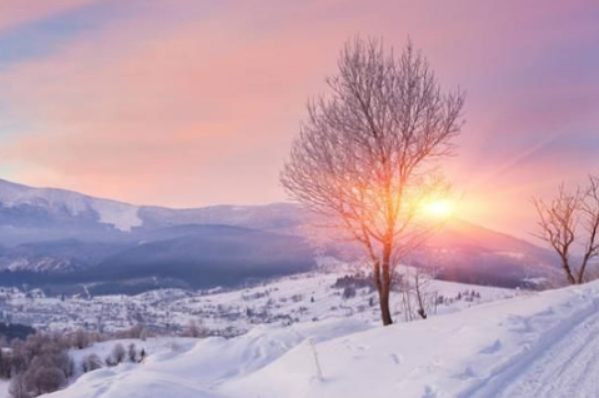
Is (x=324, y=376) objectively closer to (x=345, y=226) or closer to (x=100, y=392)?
(x=100, y=392)

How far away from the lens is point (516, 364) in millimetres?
9125

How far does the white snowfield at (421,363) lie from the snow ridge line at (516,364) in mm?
16

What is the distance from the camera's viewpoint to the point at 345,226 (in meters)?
17.8

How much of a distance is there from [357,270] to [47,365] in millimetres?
104422

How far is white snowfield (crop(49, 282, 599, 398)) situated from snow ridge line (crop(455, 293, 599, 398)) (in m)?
0.02

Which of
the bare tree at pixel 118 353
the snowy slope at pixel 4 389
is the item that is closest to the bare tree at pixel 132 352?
the bare tree at pixel 118 353

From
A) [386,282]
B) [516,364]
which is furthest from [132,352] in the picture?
[516,364]

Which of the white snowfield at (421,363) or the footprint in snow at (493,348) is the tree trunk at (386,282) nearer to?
the white snowfield at (421,363)

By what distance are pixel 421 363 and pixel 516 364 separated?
1.45 meters

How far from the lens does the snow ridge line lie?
7.95m

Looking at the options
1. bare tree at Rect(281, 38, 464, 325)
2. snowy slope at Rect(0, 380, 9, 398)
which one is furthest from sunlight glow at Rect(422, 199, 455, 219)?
snowy slope at Rect(0, 380, 9, 398)

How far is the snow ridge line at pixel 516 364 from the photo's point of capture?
7945 millimetres

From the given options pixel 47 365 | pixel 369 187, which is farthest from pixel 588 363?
pixel 47 365

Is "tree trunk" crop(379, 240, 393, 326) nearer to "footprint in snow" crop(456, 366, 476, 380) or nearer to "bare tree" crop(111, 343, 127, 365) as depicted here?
"footprint in snow" crop(456, 366, 476, 380)
